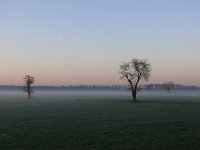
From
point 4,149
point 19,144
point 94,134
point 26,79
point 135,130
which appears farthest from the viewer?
point 26,79

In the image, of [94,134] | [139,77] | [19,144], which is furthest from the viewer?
[139,77]

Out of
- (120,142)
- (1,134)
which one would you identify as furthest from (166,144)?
(1,134)

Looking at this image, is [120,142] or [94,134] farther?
[94,134]

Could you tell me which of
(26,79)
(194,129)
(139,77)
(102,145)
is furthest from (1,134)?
(26,79)

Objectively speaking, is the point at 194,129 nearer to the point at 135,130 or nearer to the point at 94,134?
the point at 135,130

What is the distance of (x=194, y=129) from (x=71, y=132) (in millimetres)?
10171

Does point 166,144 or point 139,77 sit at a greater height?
point 139,77

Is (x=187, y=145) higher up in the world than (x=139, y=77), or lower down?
lower down

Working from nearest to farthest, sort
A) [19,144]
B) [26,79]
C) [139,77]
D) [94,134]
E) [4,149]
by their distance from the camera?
[4,149] < [19,144] < [94,134] < [139,77] < [26,79]

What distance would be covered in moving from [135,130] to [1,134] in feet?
34.9

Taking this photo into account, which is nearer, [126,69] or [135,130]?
[135,130]

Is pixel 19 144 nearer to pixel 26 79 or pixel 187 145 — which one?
pixel 187 145

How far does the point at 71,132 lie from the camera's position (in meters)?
32.0

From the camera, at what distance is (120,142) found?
26.2 metres
